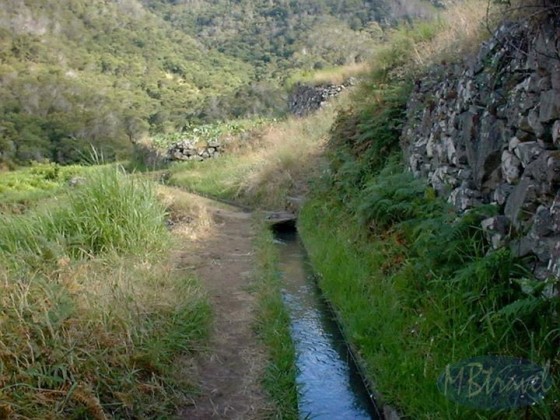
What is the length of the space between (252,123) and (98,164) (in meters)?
17.4

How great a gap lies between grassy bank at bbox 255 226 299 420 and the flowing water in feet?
0.35

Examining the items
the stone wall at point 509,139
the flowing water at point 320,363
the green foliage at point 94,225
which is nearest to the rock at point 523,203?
the stone wall at point 509,139

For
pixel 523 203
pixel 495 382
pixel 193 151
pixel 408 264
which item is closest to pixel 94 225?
pixel 408 264

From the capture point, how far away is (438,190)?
6141 millimetres

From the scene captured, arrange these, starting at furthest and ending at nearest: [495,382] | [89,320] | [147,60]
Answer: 1. [147,60]
2. [89,320]
3. [495,382]

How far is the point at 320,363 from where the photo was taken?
16.5 feet

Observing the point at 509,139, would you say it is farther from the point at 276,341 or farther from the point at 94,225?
the point at 94,225

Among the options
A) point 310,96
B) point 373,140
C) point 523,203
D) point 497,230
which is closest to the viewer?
point 523,203

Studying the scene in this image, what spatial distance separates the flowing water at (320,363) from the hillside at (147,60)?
2494 cm

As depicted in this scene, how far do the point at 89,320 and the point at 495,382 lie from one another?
2984 mm

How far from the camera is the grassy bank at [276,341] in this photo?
4.21 metres

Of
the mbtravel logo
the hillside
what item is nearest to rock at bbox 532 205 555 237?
the mbtravel logo

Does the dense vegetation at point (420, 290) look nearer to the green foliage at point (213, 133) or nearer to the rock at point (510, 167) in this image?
the rock at point (510, 167)

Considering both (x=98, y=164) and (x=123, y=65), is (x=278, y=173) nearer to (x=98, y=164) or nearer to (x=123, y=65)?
(x=98, y=164)
